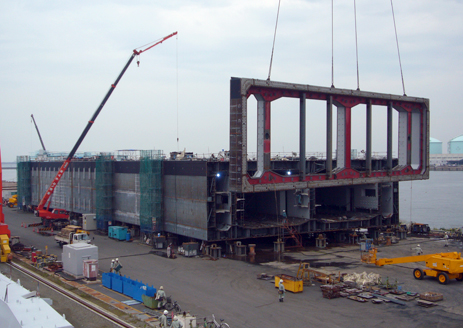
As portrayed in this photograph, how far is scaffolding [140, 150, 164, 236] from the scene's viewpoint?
150 feet

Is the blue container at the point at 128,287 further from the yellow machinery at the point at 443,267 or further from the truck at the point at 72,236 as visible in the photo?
the yellow machinery at the point at 443,267

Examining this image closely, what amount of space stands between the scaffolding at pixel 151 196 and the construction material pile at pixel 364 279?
71.8 feet

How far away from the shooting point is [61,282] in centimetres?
3067

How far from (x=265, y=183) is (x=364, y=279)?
13.0 metres

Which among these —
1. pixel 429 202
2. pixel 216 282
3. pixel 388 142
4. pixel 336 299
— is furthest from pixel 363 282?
pixel 429 202

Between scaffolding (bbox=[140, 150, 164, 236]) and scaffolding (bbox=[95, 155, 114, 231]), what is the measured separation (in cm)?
943

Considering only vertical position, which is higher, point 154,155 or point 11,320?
point 154,155

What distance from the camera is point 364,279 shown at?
A: 98.3 ft

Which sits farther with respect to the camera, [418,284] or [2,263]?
[2,263]

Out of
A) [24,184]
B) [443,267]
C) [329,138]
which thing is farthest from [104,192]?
[443,267]

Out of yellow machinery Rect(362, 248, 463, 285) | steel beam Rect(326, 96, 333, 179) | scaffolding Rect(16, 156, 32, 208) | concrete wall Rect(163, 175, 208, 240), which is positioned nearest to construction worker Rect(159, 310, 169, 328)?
yellow machinery Rect(362, 248, 463, 285)

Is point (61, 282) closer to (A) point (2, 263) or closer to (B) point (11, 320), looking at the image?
(A) point (2, 263)

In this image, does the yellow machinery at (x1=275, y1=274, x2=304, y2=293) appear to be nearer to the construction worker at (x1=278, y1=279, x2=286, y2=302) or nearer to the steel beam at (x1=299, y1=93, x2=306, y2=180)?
the construction worker at (x1=278, y1=279, x2=286, y2=302)

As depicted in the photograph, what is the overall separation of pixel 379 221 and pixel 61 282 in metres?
35.7
